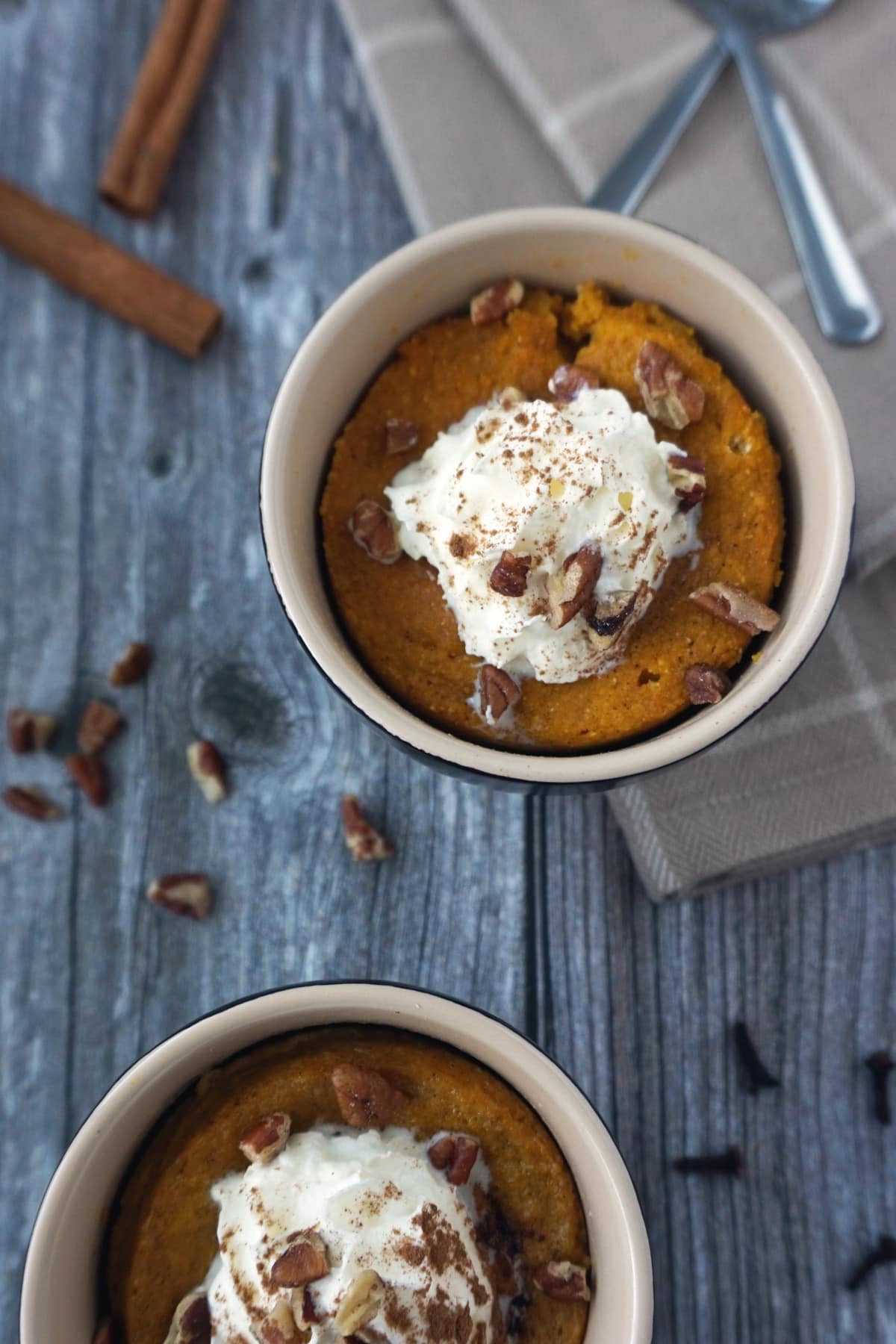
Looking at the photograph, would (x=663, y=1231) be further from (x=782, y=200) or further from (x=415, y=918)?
(x=782, y=200)

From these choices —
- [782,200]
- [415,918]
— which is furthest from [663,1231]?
[782,200]

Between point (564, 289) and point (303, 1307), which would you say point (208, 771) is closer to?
point (303, 1307)

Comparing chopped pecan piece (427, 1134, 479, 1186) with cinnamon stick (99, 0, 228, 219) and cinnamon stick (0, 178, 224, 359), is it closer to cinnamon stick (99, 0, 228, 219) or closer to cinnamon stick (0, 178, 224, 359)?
cinnamon stick (0, 178, 224, 359)

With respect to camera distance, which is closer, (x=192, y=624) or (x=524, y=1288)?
(x=524, y=1288)

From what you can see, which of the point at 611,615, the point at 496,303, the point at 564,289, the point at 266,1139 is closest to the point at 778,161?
the point at 564,289

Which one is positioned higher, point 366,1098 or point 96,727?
point 96,727

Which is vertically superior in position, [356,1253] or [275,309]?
[275,309]

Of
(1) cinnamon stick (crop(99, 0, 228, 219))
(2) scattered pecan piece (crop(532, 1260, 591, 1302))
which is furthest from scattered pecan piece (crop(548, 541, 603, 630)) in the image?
(1) cinnamon stick (crop(99, 0, 228, 219))
